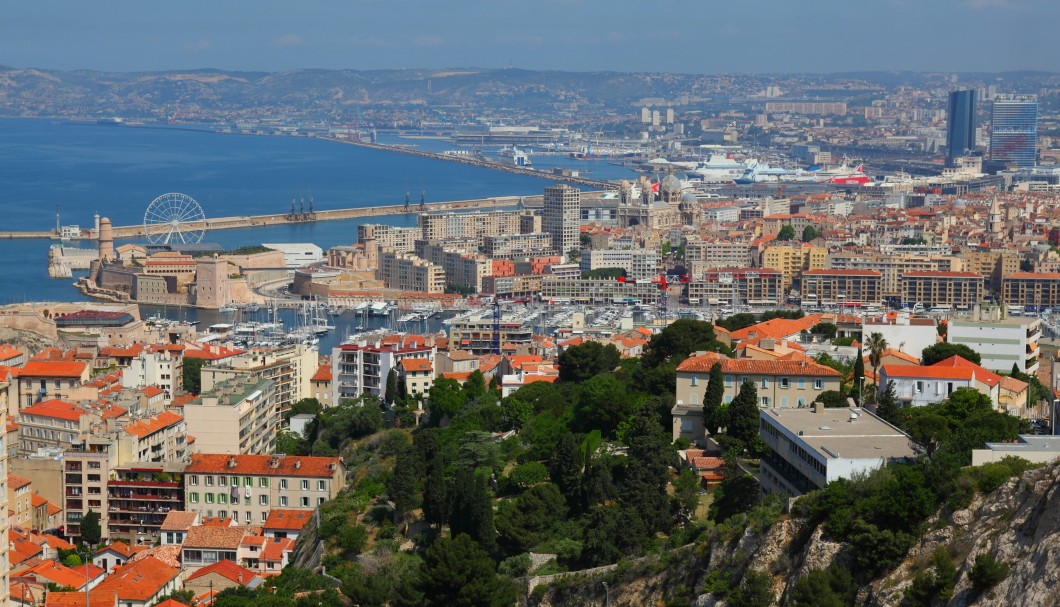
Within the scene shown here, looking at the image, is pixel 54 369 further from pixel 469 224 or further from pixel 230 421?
pixel 469 224

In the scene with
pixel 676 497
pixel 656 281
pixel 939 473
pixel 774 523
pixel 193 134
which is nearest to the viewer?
pixel 939 473

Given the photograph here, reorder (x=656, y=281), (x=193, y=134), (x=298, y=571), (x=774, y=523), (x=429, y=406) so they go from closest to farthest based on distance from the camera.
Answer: (x=774, y=523) → (x=298, y=571) → (x=429, y=406) → (x=656, y=281) → (x=193, y=134)

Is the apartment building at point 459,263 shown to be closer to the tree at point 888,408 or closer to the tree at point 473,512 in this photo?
the tree at point 473,512

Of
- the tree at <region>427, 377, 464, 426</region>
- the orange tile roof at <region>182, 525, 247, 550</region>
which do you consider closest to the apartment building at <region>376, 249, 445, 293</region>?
the tree at <region>427, 377, 464, 426</region>

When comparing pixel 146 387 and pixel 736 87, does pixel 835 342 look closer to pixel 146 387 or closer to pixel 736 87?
pixel 146 387

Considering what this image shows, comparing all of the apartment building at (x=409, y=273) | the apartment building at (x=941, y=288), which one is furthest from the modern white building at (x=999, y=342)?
the apartment building at (x=409, y=273)

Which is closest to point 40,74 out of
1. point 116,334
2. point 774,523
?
point 116,334
